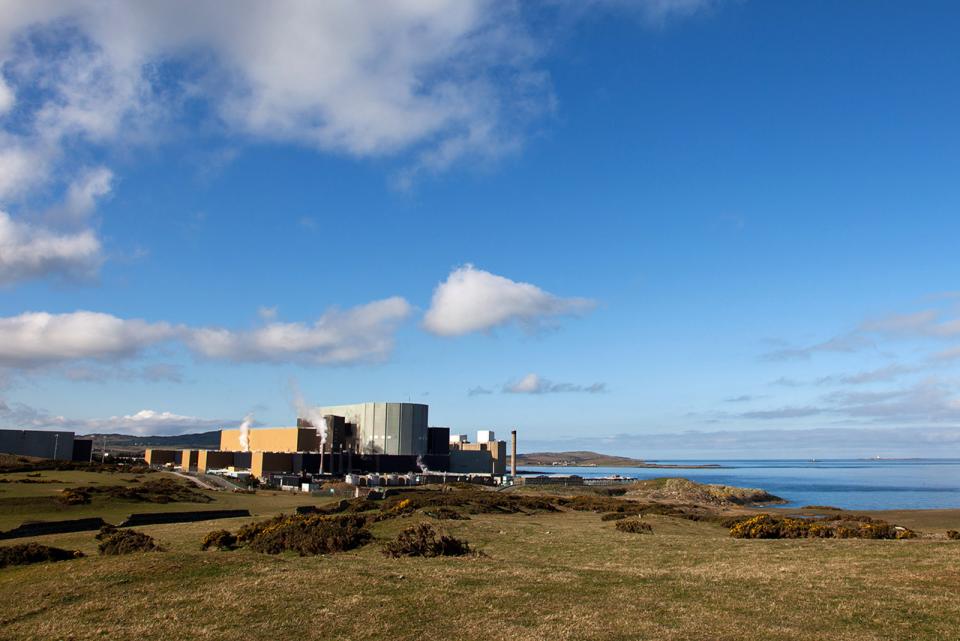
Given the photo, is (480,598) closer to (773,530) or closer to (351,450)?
(773,530)

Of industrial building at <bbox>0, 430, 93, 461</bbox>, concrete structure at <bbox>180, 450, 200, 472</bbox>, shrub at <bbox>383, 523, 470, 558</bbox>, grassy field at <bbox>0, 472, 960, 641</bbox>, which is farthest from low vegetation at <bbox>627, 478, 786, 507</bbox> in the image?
industrial building at <bbox>0, 430, 93, 461</bbox>

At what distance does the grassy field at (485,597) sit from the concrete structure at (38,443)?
12152 cm

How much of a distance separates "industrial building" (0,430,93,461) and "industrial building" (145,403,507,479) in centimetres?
1216

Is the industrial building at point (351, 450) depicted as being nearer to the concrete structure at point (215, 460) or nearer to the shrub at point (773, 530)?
the concrete structure at point (215, 460)

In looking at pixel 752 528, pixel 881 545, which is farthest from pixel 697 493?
pixel 881 545

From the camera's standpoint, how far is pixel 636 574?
746 inches

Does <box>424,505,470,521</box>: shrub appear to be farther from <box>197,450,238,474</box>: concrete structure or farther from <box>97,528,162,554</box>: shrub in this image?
<box>197,450,238,474</box>: concrete structure

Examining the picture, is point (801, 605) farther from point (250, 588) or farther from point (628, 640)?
point (250, 588)

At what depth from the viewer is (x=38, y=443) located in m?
125

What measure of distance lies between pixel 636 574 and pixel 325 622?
9212 millimetres

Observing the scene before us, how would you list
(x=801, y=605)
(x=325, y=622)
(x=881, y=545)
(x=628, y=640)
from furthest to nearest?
(x=881, y=545) → (x=801, y=605) → (x=325, y=622) → (x=628, y=640)

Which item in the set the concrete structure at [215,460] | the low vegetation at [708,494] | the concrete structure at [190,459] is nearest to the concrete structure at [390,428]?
the concrete structure at [215,460]

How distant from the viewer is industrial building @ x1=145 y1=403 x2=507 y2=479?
120m

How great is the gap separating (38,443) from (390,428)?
207 ft
